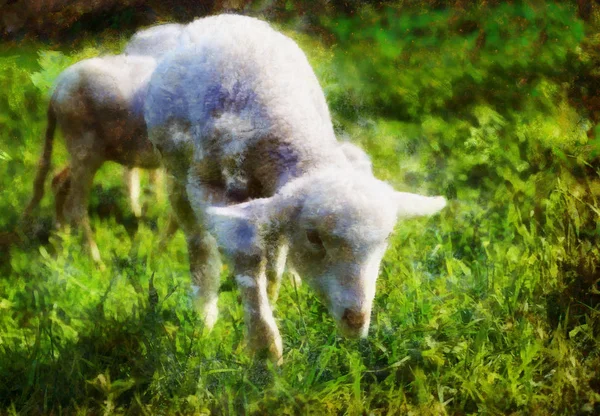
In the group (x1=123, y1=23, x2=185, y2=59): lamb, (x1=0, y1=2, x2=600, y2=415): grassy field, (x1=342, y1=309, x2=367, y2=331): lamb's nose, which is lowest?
(x1=0, y1=2, x2=600, y2=415): grassy field

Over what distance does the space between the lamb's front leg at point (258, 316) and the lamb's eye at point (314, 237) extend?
22 cm

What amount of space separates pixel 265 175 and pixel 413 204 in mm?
397

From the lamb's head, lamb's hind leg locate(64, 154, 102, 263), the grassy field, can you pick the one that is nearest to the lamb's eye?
the lamb's head

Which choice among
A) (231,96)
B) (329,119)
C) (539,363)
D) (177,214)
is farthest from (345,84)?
(539,363)

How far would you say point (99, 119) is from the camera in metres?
2.73

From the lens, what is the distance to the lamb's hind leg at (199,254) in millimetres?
2576

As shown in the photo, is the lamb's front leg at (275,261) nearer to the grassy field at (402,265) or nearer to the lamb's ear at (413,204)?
the grassy field at (402,265)

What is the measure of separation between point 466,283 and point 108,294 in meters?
1.13

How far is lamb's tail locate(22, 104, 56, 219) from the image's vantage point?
2723mm

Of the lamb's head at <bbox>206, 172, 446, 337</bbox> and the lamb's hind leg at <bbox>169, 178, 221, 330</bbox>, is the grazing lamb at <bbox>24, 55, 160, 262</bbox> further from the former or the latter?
the lamb's head at <bbox>206, 172, 446, 337</bbox>

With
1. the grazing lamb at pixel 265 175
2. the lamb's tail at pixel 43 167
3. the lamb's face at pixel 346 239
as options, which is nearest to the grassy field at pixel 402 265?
the lamb's tail at pixel 43 167

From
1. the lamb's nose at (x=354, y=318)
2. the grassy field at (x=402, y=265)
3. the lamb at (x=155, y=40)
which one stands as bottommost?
the grassy field at (x=402, y=265)

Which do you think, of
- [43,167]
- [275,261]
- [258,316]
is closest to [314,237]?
[275,261]

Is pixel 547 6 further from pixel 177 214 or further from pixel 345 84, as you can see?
pixel 177 214
